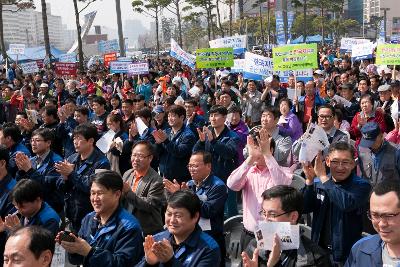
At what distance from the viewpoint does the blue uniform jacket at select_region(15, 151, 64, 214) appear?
4730mm

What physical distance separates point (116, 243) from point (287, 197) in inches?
44.1

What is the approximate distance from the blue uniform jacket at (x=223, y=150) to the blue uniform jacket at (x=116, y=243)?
2.37m

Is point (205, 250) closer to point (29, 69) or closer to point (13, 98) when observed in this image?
point (13, 98)

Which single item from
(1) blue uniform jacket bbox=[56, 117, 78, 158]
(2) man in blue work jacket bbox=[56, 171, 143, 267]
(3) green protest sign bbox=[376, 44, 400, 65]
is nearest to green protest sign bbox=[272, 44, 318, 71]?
(3) green protest sign bbox=[376, 44, 400, 65]

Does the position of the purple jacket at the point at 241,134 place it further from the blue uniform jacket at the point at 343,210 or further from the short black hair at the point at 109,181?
the short black hair at the point at 109,181

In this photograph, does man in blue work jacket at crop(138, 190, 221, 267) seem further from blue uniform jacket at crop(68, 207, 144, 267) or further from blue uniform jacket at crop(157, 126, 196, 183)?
blue uniform jacket at crop(157, 126, 196, 183)

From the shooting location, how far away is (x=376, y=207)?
8.28 feet

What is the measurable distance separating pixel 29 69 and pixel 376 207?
50.5 feet

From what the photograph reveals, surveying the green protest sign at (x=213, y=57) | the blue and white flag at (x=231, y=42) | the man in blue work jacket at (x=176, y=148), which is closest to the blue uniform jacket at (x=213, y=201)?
the man in blue work jacket at (x=176, y=148)

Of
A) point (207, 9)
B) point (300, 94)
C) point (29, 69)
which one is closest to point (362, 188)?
point (300, 94)

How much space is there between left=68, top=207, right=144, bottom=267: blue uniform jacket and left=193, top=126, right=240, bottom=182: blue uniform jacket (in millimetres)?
2366

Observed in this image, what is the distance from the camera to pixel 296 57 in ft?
28.1

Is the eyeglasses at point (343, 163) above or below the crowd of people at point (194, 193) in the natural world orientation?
above

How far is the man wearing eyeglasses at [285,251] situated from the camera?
2.78 m
